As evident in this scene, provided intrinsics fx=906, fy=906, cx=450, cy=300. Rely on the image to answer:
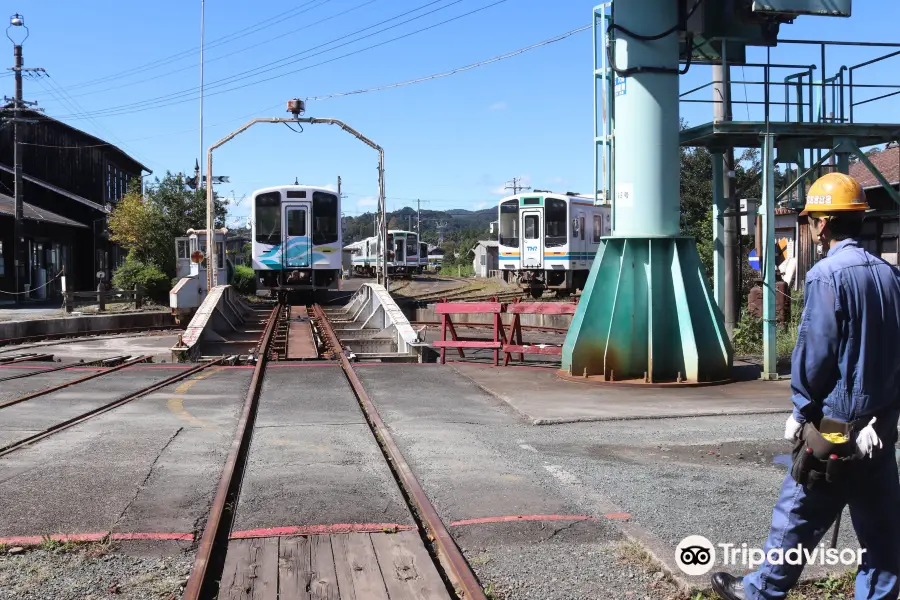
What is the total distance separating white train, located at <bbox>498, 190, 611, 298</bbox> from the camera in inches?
1129

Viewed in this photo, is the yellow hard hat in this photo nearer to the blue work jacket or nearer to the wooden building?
the blue work jacket

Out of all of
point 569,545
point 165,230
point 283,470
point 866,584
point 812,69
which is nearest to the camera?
point 866,584

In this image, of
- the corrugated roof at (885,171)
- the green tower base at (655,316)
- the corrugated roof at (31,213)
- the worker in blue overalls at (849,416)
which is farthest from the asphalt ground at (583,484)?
the corrugated roof at (31,213)

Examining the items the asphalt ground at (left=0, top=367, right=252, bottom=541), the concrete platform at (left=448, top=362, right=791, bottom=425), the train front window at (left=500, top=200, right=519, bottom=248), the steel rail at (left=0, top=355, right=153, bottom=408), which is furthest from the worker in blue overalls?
the train front window at (left=500, top=200, right=519, bottom=248)

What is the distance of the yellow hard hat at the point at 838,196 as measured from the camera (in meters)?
3.56

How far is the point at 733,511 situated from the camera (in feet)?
16.9

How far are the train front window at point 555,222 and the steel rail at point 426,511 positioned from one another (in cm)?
1947

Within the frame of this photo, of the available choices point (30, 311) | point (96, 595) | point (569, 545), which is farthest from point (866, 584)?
point (30, 311)

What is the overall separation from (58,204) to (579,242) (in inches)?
934

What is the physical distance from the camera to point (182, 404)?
9430 mm

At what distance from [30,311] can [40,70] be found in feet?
28.9

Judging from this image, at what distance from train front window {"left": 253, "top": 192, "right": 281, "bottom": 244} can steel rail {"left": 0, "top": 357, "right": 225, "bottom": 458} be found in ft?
40.7

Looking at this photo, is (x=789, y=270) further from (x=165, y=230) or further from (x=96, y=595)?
(x=165, y=230)

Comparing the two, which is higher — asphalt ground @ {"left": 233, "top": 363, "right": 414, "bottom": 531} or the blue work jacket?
the blue work jacket
